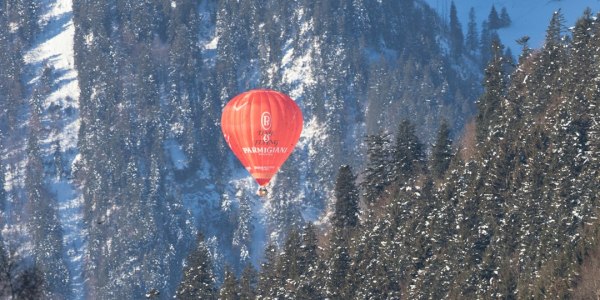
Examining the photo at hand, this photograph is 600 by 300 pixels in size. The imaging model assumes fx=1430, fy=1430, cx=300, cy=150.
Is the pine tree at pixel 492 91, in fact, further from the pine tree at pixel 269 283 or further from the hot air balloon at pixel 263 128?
the pine tree at pixel 269 283

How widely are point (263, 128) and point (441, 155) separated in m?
14.7

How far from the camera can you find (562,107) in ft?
276

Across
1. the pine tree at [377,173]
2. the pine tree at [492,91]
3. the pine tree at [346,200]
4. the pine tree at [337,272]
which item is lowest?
the pine tree at [337,272]

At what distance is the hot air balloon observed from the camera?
81125 mm

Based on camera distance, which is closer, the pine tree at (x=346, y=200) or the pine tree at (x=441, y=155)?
the pine tree at (x=346, y=200)

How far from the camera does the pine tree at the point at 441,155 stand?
89.5 m

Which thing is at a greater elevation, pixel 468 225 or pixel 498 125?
pixel 498 125

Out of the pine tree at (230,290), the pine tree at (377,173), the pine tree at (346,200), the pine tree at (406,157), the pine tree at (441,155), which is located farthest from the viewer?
the pine tree at (377,173)

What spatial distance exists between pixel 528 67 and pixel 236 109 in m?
22.3

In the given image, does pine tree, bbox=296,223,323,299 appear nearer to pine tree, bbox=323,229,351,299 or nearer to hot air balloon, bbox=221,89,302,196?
pine tree, bbox=323,229,351,299

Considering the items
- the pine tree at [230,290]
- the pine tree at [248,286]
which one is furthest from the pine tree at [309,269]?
the pine tree at [230,290]

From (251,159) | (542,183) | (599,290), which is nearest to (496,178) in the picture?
(542,183)

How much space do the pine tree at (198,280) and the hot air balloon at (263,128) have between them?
232 inches

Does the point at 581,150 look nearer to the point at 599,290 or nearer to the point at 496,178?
the point at 496,178
